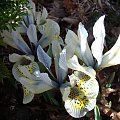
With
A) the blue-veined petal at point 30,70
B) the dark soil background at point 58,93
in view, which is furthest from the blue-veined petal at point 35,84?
the dark soil background at point 58,93

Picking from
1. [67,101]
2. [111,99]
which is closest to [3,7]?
[67,101]

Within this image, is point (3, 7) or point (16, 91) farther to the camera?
point (16, 91)

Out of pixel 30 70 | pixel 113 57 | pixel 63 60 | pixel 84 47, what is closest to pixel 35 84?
pixel 30 70

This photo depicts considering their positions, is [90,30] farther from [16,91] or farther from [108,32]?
[16,91]

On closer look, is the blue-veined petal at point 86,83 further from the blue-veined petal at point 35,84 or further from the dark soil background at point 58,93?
the dark soil background at point 58,93

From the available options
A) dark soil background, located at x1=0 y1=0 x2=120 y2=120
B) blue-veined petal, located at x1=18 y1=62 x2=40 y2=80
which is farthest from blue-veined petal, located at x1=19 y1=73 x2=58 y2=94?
dark soil background, located at x1=0 y1=0 x2=120 y2=120

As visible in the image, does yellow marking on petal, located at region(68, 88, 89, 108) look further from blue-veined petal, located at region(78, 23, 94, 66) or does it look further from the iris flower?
blue-veined petal, located at region(78, 23, 94, 66)

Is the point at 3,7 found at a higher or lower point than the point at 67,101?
higher

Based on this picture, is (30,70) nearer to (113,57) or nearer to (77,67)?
(77,67)
